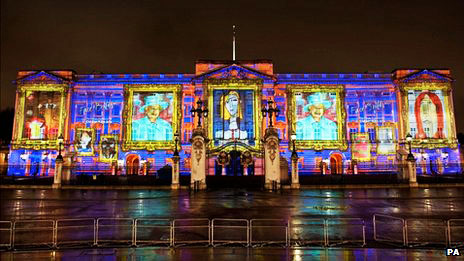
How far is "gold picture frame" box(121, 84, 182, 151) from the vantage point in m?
54.4

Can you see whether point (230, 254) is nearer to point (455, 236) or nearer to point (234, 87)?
point (455, 236)

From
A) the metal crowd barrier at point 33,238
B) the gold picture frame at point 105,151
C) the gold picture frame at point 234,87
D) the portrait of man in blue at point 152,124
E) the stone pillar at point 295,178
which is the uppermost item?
the gold picture frame at point 234,87

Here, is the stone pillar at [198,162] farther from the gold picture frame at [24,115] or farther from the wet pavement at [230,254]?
the gold picture frame at [24,115]

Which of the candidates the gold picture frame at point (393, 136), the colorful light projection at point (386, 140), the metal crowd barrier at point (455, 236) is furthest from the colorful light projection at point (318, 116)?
the metal crowd barrier at point (455, 236)

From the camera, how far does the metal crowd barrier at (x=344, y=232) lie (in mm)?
8641

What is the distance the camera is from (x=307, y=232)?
986 centimetres

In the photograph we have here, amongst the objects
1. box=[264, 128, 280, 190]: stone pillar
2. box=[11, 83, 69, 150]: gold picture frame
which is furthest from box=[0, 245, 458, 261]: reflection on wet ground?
box=[11, 83, 69, 150]: gold picture frame

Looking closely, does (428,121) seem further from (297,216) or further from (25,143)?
(25,143)

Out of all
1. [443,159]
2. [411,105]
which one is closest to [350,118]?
[411,105]

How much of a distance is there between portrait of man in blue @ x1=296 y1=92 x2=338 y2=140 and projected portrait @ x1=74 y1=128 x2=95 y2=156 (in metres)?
31.2

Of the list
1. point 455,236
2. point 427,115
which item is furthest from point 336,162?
point 455,236

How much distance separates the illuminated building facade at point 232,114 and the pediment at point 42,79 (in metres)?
0.15

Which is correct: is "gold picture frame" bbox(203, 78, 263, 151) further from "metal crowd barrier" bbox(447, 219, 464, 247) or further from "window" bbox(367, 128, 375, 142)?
"metal crowd barrier" bbox(447, 219, 464, 247)

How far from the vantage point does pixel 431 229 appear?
10.3 m
